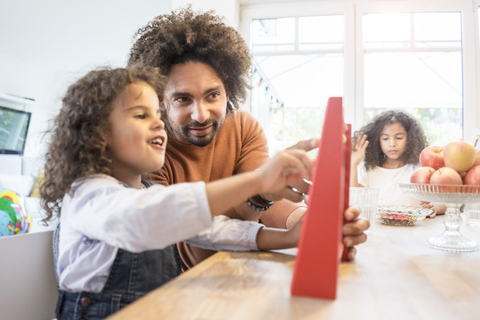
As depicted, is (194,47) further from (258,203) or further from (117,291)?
(117,291)

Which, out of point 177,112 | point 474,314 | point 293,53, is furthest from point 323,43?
point 474,314

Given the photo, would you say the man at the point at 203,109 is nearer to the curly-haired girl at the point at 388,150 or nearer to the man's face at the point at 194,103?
the man's face at the point at 194,103

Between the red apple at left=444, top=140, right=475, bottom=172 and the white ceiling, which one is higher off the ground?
the white ceiling

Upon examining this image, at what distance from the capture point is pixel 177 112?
4.00ft

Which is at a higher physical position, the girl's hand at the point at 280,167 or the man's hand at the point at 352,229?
the girl's hand at the point at 280,167

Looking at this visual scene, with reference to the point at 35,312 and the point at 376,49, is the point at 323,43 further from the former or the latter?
the point at 35,312

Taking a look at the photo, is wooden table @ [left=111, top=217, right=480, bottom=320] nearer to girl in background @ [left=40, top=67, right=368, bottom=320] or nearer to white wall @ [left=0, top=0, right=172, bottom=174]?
girl in background @ [left=40, top=67, right=368, bottom=320]

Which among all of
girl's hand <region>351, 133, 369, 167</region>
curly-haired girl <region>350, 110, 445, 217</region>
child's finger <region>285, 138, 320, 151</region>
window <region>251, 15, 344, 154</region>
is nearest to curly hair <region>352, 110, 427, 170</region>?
curly-haired girl <region>350, 110, 445, 217</region>

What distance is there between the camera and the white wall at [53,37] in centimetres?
416

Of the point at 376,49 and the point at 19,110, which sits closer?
the point at 376,49

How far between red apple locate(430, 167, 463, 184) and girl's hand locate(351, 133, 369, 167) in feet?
6.53

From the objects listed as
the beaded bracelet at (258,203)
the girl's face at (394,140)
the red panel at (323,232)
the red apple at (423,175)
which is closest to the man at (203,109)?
the beaded bracelet at (258,203)

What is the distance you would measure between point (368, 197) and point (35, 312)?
105cm

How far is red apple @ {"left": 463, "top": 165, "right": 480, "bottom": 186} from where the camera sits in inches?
34.2
